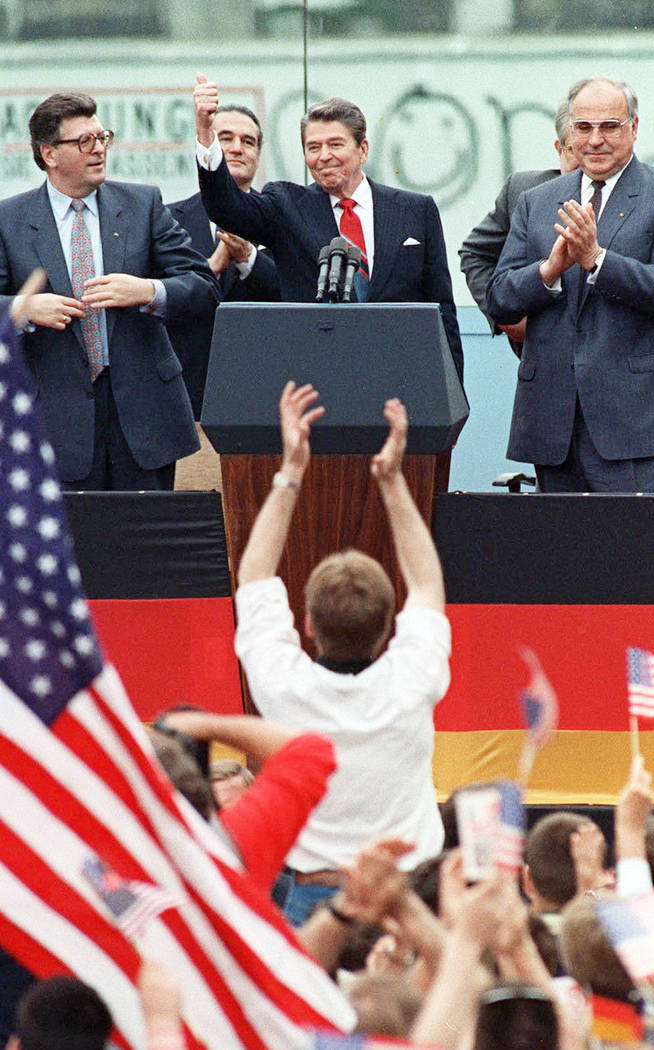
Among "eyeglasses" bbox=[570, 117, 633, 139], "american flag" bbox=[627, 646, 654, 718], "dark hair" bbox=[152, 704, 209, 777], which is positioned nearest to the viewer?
"dark hair" bbox=[152, 704, 209, 777]

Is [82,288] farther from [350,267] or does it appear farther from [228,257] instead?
[228,257]

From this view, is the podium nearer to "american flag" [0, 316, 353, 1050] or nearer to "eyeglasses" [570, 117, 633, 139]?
"eyeglasses" [570, 117, 633, 139]

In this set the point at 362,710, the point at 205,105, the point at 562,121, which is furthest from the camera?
the point at 562,121

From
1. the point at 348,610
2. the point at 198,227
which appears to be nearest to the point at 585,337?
the point at 198,227

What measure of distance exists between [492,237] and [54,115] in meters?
1.85

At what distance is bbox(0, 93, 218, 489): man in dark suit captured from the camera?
17.2 ft

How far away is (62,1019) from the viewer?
2.13 m

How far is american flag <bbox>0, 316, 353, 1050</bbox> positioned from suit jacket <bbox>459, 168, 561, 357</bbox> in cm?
410

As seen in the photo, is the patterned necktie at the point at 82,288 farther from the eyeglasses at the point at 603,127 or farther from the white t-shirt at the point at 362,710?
the white t-shirt at the point at 362,710

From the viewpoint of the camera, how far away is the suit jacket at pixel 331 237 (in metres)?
5.54

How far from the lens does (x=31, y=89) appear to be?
27.7 feet

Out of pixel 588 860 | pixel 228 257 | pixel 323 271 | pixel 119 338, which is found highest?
pixel 323 271

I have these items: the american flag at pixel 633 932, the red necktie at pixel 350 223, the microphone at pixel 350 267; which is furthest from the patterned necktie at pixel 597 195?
the american flag at pixel 633 932

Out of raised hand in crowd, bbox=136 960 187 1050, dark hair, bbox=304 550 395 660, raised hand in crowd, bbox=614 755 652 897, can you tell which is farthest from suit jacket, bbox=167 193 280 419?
raised hand in crowd, bbox=136 960 187 1050
